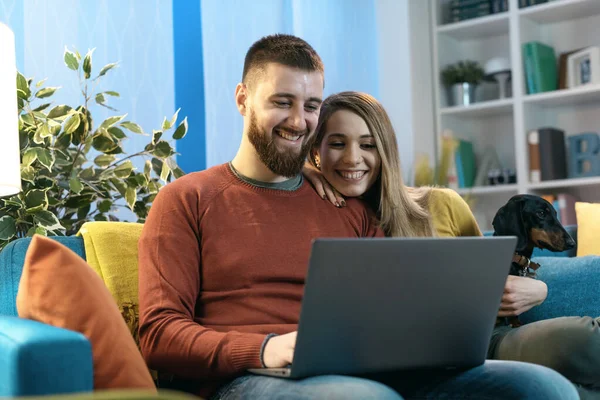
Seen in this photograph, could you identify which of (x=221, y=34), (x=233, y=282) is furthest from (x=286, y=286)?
(x=221, y=34)

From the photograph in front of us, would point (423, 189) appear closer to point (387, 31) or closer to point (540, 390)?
point (540, 390)

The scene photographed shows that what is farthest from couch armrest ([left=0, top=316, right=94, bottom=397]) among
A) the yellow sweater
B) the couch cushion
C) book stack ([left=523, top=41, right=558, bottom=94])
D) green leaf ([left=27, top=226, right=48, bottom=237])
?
book stack ([left=523, top=41, right=558, bottom=94])

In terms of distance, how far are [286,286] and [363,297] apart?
0.46 metres

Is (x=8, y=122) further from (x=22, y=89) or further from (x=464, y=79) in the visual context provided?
(x=464, y=79)

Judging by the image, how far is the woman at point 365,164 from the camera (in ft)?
6.00

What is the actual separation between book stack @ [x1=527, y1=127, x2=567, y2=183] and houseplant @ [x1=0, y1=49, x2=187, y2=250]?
2.14 metres

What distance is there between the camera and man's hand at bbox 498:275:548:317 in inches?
68.7

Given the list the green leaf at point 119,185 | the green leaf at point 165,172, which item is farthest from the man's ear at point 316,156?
the green leaf at point 119,185

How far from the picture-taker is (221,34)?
3104 mm

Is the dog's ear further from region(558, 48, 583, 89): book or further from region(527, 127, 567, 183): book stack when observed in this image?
region(558, 48, 583, 89): book

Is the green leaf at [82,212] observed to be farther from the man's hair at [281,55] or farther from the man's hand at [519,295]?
the man's hand at [519,295]

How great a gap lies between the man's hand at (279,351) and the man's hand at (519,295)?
67 cm

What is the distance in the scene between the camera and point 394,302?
118 centimetres

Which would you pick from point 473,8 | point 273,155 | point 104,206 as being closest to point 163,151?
point 104,206
